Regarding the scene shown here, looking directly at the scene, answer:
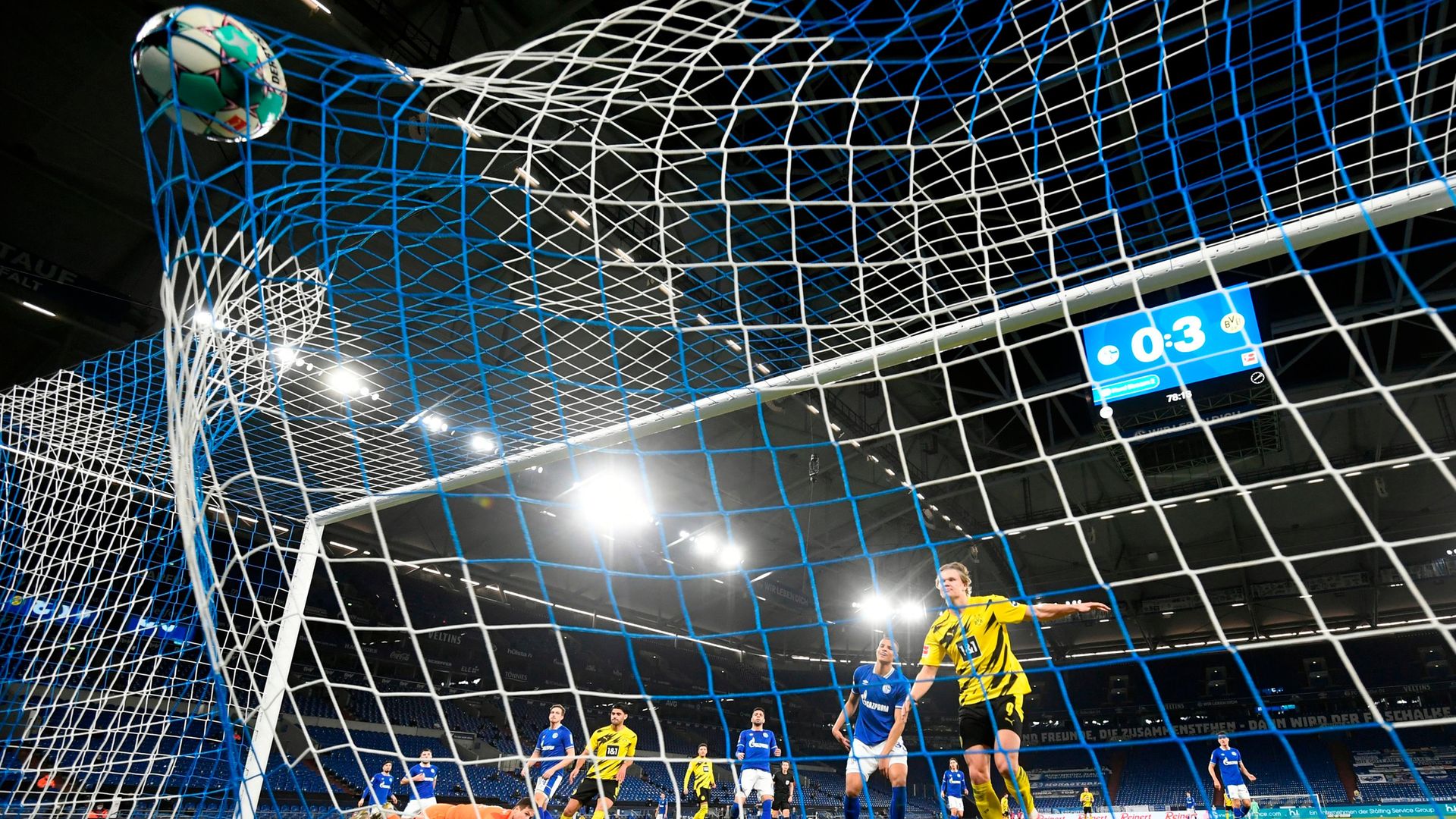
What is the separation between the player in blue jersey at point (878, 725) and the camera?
176 inches

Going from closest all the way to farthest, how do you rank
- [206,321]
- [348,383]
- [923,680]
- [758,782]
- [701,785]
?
[206,321]
[923,680]
[348,383]
[758,782]
[701,785]

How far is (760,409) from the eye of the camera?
494 centimetres

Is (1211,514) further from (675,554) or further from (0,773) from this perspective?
(0,773)

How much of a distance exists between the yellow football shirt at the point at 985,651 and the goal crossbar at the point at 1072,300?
124cm

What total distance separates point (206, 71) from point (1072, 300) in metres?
3.33

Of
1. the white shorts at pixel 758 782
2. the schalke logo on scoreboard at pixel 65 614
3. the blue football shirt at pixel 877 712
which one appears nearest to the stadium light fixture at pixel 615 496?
the white shorts at pixel 758 782

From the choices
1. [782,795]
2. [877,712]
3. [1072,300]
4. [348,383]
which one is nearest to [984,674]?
[877,712]

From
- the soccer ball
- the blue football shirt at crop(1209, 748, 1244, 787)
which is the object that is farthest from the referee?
the soccer ball

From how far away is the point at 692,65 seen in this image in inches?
129

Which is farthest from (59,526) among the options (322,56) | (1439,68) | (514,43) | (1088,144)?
(1439,68)

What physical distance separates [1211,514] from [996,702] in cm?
1910

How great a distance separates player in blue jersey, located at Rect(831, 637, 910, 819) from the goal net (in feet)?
1.35

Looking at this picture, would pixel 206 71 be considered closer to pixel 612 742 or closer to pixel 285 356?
pixel 285 356

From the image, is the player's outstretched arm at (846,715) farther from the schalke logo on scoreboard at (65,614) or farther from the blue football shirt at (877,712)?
the schalke logo on scoreboard at (65,614)
